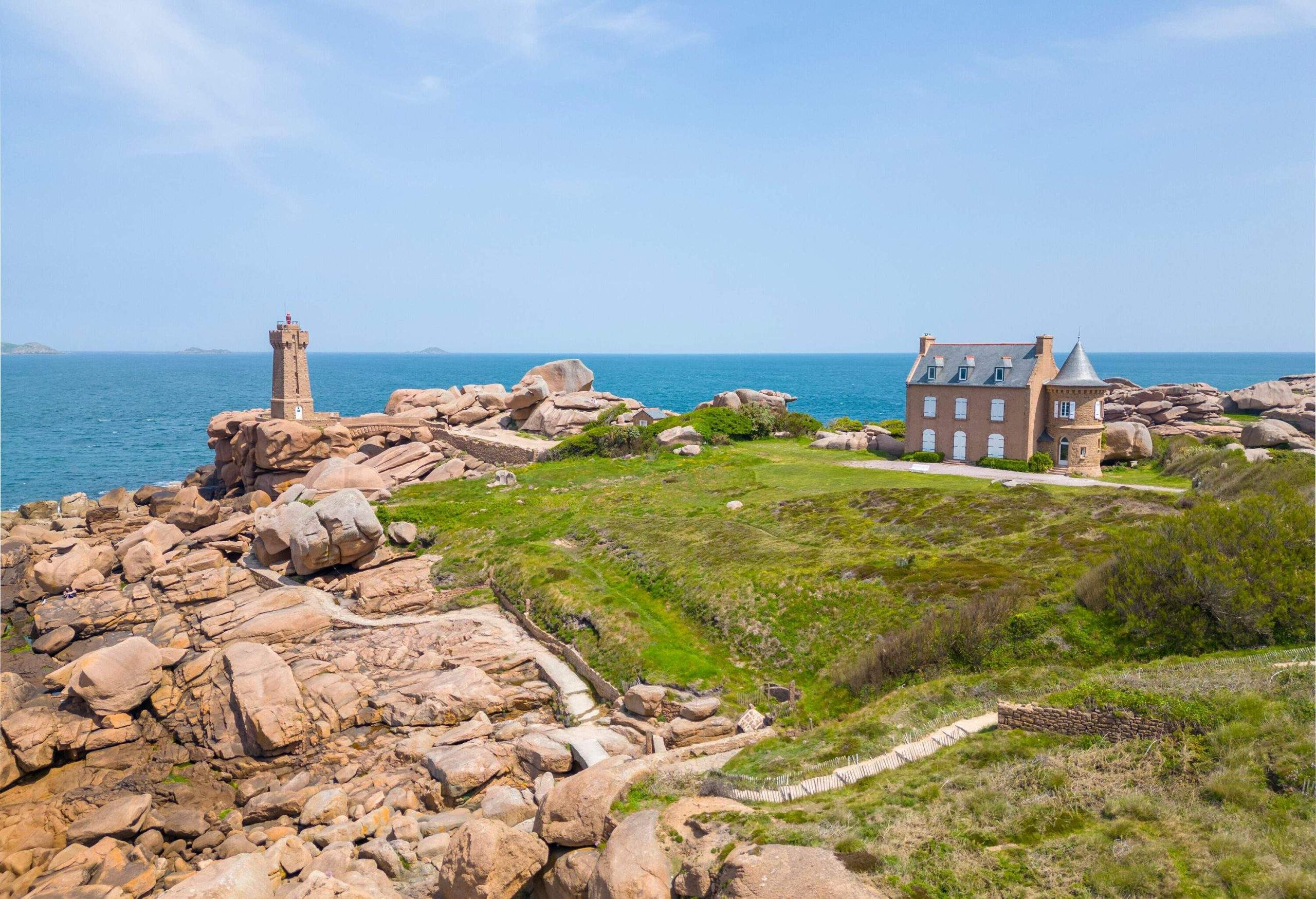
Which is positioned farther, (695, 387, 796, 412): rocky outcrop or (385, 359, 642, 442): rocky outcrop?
(695, 387, 796, 412): rocky outcrop

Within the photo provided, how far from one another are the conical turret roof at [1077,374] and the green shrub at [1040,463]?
12.4ft

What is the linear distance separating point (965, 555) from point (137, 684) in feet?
90.1

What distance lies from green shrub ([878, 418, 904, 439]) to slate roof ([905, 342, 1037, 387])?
6.80 metres

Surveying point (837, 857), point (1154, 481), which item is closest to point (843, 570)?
point (837, 857)

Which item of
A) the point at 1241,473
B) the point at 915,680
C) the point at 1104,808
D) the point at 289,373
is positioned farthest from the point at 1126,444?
the point at 289,373

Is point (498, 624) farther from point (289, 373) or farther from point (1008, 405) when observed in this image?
point (289, 373)

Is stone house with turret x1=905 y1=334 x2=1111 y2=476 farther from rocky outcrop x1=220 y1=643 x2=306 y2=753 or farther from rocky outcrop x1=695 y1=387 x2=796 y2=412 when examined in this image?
rocky outcrop x1=220 y1=643 x2=306 y2=753

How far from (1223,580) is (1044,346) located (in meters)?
26.1

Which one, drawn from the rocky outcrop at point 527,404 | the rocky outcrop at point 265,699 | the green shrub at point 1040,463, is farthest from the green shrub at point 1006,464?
the rocky outcrop at point 265,699

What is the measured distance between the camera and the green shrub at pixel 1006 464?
43.5m

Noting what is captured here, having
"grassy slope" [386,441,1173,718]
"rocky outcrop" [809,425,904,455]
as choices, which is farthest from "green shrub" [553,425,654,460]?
"rocky outcrop" [809,425,904,455]

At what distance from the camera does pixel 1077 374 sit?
4291cm

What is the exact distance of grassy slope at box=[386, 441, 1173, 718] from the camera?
82.4ft

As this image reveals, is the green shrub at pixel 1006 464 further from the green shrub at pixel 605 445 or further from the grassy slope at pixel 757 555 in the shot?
the green shrub at pixel 605 445
